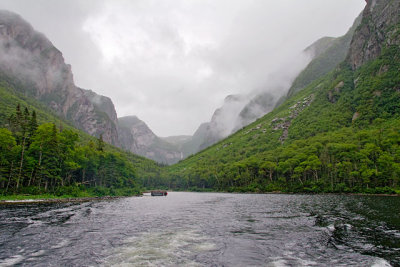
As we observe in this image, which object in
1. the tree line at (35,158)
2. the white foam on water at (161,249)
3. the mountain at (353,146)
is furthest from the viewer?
the mountain at (353,146)

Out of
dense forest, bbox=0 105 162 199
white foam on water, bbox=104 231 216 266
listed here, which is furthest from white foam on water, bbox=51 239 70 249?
dense forest, bbox=0 105 162 199

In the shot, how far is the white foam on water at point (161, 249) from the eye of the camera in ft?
49.3

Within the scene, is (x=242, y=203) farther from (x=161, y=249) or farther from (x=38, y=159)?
(x=38, y=159)

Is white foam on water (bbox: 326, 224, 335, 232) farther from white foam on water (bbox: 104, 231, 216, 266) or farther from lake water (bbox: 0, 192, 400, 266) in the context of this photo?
white foam on water (bbox: 104, 231, 216, 266)

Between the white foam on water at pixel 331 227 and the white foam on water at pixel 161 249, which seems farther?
the white foam on water at pixel 331 227

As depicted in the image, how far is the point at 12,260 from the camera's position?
15.1 meters

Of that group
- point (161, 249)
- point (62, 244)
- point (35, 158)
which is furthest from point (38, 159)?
point (161, 249)

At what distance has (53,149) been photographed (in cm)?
7000

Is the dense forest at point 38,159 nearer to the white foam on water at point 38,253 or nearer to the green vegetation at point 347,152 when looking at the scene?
the white foam on water at point 38,253

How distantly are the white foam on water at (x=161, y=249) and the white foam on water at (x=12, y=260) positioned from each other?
16.9ft

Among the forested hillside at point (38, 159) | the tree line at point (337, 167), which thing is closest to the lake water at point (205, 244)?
the forested hillside at point (38, 159)

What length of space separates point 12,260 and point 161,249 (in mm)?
8952

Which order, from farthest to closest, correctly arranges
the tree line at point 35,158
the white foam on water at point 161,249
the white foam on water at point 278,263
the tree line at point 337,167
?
the tree line at point 337,167 → the tree line at point 35,158 → the white foam on water at point 161,249 → the white foam on water at point 278,263

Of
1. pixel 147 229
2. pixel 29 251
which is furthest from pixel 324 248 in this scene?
pixel 29 251
